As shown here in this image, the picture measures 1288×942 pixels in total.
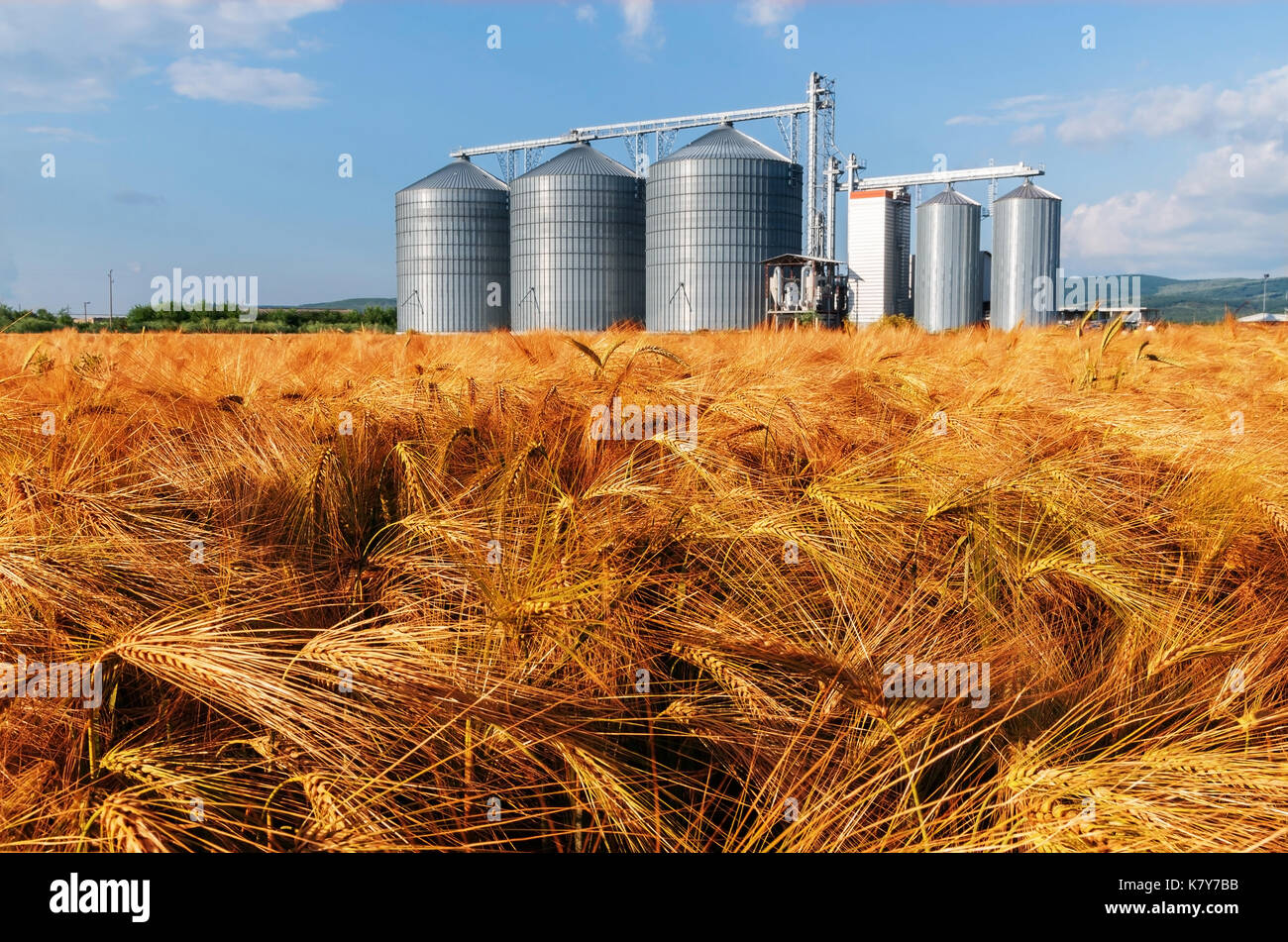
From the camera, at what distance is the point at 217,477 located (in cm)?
293

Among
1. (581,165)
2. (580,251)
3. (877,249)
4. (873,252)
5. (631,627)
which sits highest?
(581,165)

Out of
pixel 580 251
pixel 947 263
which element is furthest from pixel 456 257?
pixel 947 263

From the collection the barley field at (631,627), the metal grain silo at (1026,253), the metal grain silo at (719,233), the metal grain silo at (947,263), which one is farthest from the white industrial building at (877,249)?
the barley field at (631,627)

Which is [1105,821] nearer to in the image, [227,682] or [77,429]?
[227,682]

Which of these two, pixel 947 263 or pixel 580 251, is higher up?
pixel 580 251

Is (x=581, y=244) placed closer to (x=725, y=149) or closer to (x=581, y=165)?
(x=581, y=165)

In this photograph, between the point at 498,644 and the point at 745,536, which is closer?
the point at 498,644

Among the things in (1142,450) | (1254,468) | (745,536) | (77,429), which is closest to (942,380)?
(1142,450)

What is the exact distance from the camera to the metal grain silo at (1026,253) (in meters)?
44.7

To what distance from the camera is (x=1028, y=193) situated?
4503 centimetres

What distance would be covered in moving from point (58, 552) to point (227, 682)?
811mm

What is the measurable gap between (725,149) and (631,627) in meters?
40.7

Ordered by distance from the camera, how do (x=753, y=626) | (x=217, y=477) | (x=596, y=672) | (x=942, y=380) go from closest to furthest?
(x=596, y=672) < (x=753, y=626) < (x=217, y=477) < (x=942, y=380)

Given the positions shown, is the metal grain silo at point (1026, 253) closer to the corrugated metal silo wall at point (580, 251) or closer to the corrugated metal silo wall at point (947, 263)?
the corrugated metal silo wall at point (947, 263)
